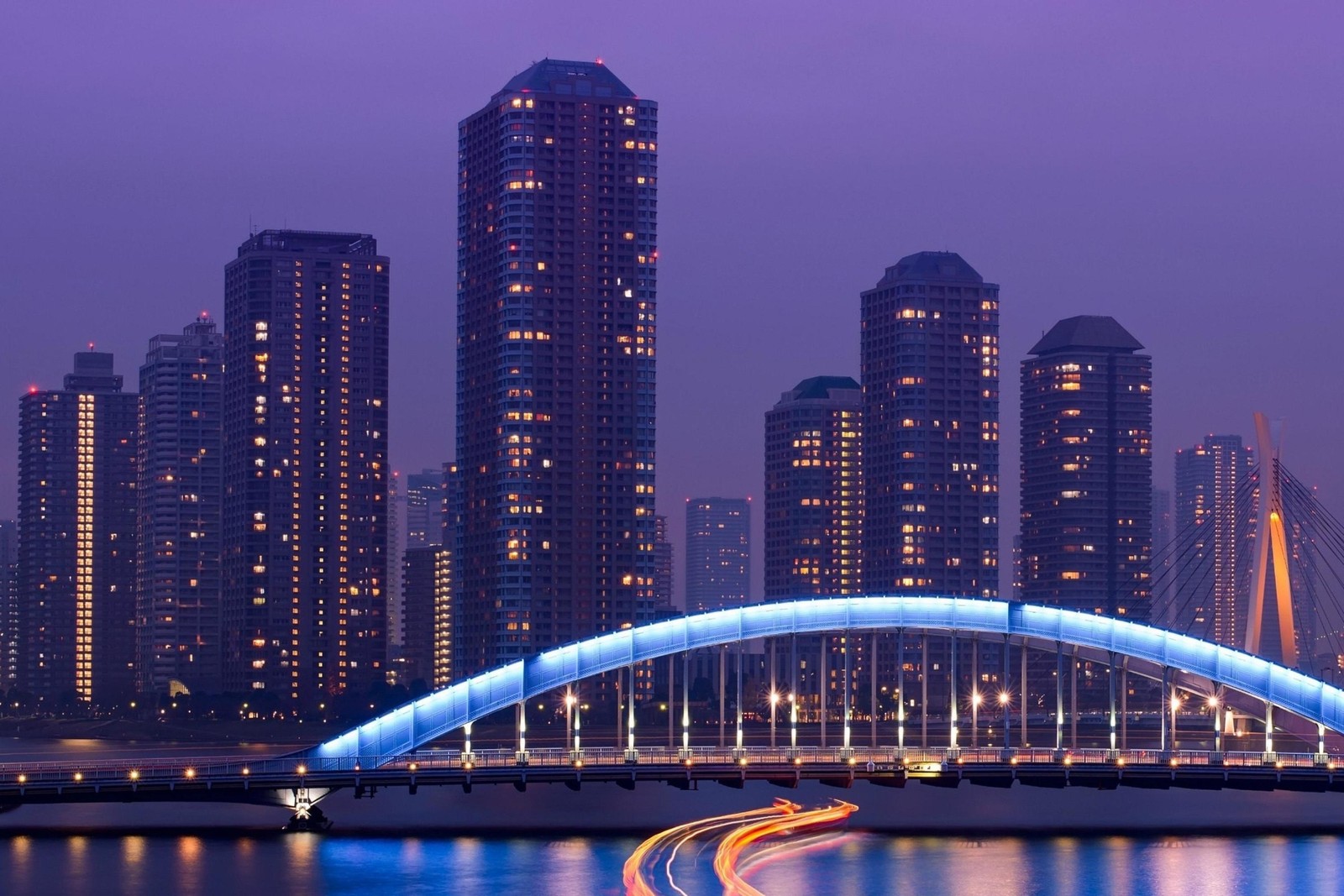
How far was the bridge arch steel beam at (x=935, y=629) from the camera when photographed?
112 metres

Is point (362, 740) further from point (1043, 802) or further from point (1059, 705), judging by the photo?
point (1043, 802)

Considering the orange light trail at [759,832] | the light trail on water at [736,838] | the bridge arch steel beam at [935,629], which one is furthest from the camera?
the bridge arch steel beam at [935,629]

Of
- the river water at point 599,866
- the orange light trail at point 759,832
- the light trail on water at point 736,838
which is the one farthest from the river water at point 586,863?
the orange light trail at point 759,832

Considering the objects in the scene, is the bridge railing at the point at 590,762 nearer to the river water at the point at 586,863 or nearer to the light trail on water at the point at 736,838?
the river water at the point at 586,863

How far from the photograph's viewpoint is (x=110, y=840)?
338ft

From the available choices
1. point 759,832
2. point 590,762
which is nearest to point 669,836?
point 759,832

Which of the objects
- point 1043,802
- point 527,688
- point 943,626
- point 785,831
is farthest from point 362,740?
point 1043,802

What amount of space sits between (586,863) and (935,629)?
29.7 meters

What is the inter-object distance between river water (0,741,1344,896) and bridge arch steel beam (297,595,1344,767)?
25.7 ft

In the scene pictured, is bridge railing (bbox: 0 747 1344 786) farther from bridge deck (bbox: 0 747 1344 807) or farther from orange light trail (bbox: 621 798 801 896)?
orange light trail (bbox: 621 798 801 896)

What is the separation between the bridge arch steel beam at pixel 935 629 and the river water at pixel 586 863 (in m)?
7.84

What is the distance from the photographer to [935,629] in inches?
4547

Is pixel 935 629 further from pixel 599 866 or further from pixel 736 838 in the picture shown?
pixel 599 866

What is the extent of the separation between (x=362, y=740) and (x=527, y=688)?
946 centimetres
